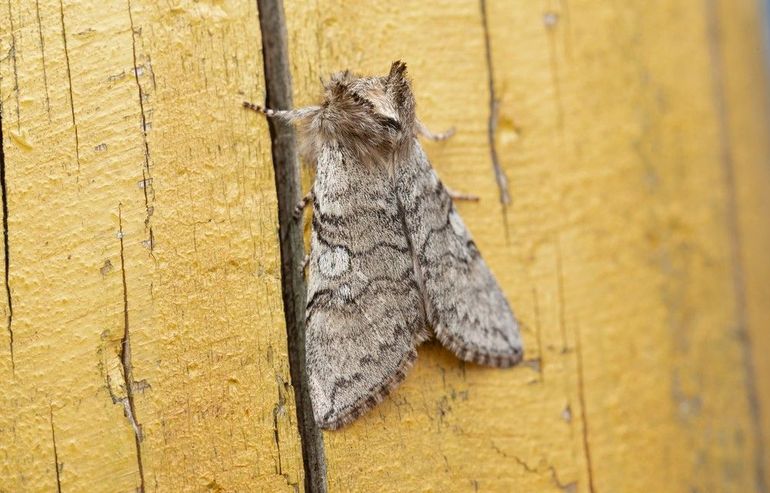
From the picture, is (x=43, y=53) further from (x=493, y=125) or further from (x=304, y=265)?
(x=493, y=125)

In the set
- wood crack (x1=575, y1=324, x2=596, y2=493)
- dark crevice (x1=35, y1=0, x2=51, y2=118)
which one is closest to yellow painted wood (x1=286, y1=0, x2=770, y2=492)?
wood crack (x1=575, y1=324, x2=596, y2=493)

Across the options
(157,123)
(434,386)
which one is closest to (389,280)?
(434,386)

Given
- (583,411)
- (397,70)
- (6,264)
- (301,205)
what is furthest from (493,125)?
(6,264)

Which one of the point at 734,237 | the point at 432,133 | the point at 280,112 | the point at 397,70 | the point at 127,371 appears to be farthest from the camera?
the point at 734,237

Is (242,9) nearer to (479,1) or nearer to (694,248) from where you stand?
(479,1)

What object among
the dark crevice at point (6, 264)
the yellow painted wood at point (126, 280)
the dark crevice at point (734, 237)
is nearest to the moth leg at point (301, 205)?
the yellow painted wood at point (126, 280)
